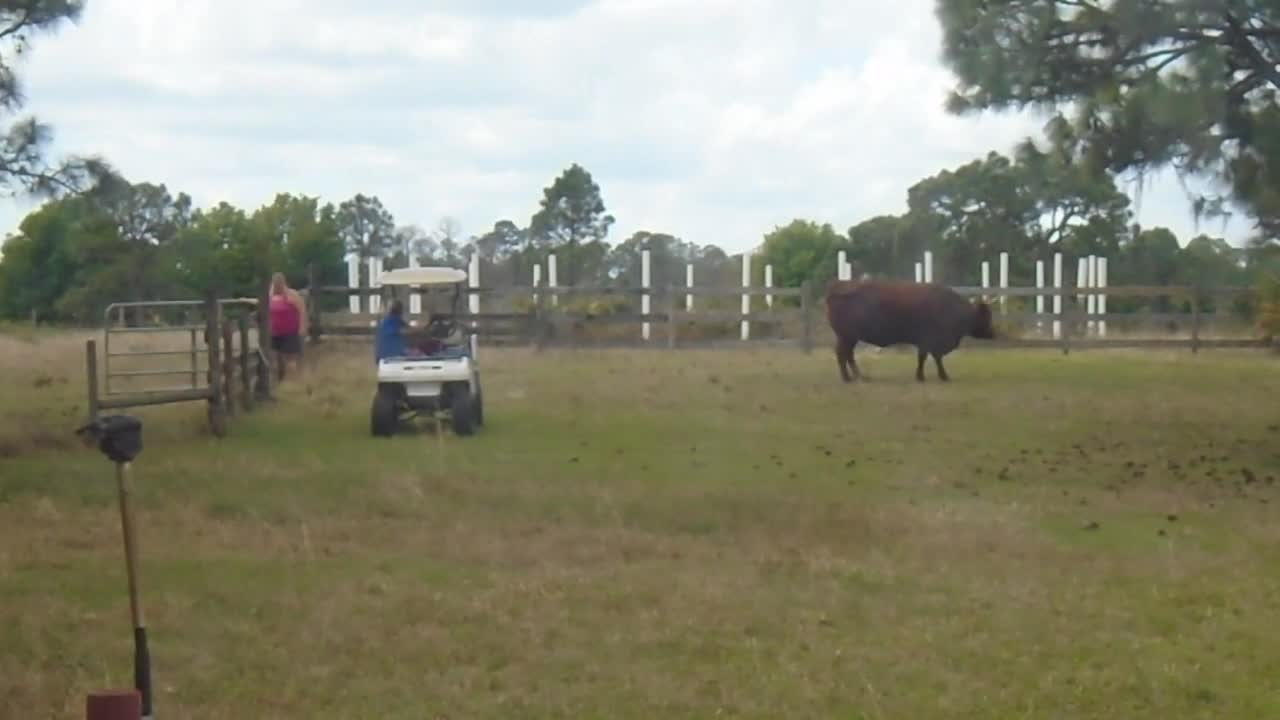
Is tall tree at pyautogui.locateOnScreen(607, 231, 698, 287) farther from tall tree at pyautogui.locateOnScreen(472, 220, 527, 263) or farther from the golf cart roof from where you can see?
the golf cart roof

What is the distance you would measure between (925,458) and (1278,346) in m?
16.8

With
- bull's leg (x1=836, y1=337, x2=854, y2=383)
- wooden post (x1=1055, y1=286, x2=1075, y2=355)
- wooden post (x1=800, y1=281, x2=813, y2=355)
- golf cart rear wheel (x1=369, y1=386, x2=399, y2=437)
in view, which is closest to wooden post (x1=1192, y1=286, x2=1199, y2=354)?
wooden post (x1=1055, y1=286, x2=1075, y2=355)

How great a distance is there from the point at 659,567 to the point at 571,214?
4542 cm

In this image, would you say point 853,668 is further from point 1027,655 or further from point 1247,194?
point 1247,194

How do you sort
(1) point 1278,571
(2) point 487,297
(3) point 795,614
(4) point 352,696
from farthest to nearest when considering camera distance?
(2) point 487,297 < (1) point 1278,571 < (3) point 795,614 < (4) point 352,696

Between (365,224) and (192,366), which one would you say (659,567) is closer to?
(192,366)

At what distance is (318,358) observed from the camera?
25.0 meters

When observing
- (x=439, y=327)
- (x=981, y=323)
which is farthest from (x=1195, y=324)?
(x=439, y=327)

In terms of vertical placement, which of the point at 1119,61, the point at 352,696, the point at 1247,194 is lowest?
the point at 352,696

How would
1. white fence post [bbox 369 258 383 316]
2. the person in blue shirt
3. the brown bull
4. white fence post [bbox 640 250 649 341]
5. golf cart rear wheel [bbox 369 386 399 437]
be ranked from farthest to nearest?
1. white fence post [bbox 640 250 649 341]
2. white fence post [bbox 369 258 383 316]
3. the brown bull
4. the person in blue shirt
5. golf cart rear wheel [bbox 369 386 399 437]

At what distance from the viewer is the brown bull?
23.2 m

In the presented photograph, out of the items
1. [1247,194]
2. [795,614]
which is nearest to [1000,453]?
[1247,194]

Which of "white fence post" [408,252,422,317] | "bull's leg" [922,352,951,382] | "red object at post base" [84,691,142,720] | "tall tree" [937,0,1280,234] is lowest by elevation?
"red object at post base" [84,691,142,720]

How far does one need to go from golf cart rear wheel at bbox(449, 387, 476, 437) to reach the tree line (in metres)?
3.48
